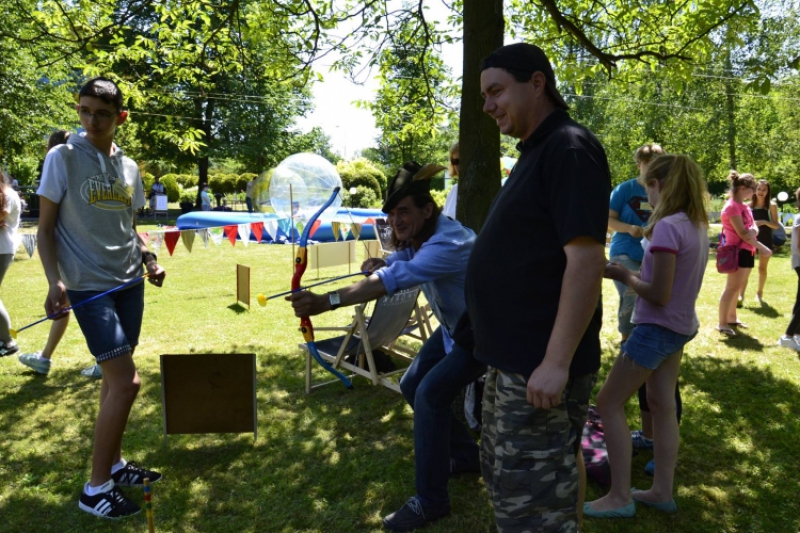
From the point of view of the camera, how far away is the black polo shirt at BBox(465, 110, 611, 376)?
1709mm

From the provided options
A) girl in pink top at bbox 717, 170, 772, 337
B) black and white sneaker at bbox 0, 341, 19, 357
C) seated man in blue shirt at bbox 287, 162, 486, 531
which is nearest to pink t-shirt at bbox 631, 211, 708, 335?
seated man in blue shirt at bbox 287, 162, 486, 531

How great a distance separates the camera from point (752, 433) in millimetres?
4141

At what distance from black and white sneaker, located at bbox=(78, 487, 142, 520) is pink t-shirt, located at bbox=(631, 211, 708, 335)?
8.86 feet

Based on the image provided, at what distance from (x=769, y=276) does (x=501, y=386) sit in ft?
38.0

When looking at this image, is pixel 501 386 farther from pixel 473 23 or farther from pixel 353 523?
pixel 473 23

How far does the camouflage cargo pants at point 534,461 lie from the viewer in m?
1.91

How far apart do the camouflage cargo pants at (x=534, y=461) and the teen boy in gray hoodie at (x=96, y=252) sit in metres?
2.03

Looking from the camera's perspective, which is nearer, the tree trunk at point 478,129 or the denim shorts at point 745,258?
the tree trunk at point 478,129

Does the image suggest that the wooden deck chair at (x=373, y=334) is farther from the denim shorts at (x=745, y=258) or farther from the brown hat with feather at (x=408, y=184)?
the denim shorts at (x=745, y=258)

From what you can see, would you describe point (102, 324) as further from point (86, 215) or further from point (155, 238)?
point (155, 238)

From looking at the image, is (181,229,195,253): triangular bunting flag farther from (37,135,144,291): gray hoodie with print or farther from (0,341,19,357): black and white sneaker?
(37,135,144,291): gray hoodie with print

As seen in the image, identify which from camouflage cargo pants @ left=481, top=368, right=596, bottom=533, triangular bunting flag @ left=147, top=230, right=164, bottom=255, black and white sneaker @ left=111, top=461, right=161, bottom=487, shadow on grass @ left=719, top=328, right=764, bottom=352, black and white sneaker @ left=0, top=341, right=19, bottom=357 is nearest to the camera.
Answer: camouflage cargo pants @ left=481, top=368, right=596, bottom=533

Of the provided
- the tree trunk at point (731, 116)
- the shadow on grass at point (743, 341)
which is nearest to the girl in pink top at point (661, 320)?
the shadow on grass at point (743, 341)

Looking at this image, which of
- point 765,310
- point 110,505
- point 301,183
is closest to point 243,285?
point 110,505
